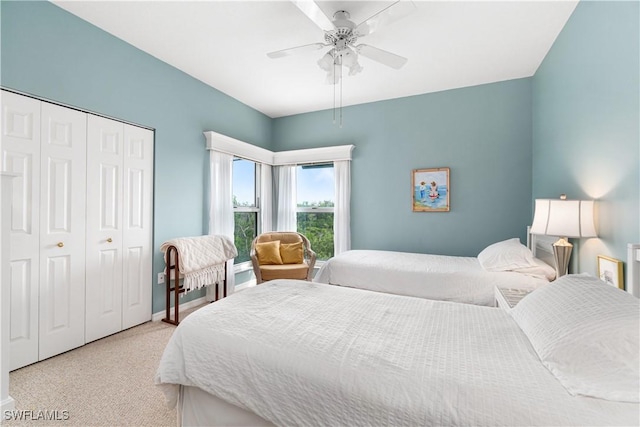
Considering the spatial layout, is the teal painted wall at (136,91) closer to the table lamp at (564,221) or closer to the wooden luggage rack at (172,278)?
the wooden luggage rack at (172,278)

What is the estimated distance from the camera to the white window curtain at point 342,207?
438 cm

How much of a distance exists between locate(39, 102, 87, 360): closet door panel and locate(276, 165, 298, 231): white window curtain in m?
2.72

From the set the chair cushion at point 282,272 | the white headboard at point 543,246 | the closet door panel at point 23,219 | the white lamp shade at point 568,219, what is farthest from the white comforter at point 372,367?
the chair cushion at point 282,272

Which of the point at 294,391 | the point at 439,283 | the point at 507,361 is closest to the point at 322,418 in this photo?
the point at 294,391

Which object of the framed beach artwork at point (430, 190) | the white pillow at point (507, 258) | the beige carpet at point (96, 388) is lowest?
the beige carpet at point (96, 388)

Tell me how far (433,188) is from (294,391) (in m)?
3.42

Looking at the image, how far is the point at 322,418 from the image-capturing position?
105 cm

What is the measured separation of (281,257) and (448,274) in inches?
81.0

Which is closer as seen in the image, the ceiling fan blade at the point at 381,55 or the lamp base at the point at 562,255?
the lamp base at the point at 562,255

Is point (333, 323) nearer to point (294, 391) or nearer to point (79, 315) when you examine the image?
point (294, 391)

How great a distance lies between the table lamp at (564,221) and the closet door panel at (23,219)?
383 cm

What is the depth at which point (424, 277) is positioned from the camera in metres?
2.76

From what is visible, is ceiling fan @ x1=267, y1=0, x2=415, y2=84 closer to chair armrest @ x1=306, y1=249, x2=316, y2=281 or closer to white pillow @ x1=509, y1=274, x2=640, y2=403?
white pillow @ x1=509, y1=274, x2=640, y2=403

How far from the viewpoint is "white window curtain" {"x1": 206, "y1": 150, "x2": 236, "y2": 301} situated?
3713 millimetres
